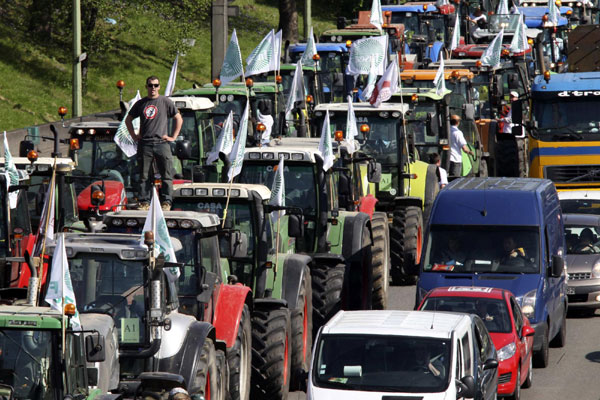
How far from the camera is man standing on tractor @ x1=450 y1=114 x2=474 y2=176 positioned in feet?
87.0

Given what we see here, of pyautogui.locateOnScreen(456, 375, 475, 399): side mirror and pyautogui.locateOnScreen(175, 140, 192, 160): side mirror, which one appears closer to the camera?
pyautogui.locateOnScreen(456, 375, 475, 399): side mirror

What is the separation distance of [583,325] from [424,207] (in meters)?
3.74

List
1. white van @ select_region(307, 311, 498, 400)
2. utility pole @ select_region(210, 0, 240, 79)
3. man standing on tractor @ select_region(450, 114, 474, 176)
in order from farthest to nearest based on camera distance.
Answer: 1. utility pole @ select_region(210, 0, 240, 79)
2. man standing on tractor @ select_region(450, 114, 474, 176)
3. white van @ select_region(307, 311, 498, 400)

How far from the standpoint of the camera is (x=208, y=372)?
11922mm

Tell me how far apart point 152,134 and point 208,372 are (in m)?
6.72

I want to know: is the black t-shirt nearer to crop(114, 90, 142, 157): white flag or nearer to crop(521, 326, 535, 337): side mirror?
crop(114, 90, 142, 157): white flag

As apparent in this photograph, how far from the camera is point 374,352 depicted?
12352mm

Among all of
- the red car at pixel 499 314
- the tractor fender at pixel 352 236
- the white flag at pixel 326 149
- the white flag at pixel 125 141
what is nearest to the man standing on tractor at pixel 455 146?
the tractor fender at pixel 352 236

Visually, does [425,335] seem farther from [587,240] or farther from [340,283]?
[587,240]

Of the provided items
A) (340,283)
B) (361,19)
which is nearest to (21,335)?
(340,283)

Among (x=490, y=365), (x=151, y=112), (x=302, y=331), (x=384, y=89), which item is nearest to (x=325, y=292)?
(x=302, y=331)

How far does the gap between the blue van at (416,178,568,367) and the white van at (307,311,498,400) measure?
4940mm

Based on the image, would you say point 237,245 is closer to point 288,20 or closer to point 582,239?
point 582,239

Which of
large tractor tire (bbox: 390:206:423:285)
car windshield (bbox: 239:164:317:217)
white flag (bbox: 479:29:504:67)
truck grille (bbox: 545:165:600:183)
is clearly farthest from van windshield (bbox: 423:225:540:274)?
white flag (bbox: 479:29:504:67)
